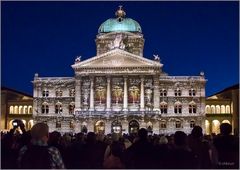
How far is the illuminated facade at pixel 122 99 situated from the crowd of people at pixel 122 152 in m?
55.4

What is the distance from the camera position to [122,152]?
10469 mm

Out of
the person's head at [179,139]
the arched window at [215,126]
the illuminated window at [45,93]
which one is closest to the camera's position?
the person's head at [179,139]

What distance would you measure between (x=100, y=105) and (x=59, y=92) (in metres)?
7.06

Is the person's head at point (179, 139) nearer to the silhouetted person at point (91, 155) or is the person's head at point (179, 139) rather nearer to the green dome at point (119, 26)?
the silhouetted person at point (91, 155)

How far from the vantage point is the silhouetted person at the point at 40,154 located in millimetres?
8539

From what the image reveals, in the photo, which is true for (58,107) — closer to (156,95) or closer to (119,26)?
(156,95)

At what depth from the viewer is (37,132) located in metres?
8.68

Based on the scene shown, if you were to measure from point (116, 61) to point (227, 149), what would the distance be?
196 ft

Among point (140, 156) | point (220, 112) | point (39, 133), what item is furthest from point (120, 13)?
point (39, 133)

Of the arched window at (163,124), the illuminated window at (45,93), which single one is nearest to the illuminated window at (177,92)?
the arched window at (163,124)

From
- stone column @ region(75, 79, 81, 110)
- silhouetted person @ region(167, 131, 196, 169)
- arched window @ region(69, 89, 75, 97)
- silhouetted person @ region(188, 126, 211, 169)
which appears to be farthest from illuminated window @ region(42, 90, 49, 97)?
silhouetted person @ region(167, 131, 196, 169)

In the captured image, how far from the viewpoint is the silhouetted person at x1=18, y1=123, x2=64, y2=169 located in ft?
28.0

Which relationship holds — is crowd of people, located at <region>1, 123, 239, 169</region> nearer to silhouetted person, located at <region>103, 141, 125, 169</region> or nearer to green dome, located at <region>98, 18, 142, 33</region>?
silhouetted person, located at <region>103, 141, 125, 169</region>

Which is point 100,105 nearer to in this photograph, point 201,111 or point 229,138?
point 201,111
